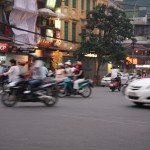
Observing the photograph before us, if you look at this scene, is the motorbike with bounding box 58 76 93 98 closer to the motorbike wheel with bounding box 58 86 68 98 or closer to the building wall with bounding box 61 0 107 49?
the motorbike wheel with bounding box 58 86 68 98

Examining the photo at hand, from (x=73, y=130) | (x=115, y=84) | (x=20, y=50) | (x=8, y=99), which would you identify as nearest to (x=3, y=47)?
(x=20, y=50)

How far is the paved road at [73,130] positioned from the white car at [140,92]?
122 cm

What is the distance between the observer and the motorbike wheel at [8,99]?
1275 centimetres

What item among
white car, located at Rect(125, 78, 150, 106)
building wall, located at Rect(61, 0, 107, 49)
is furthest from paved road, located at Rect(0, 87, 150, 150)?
building wall, located at Rect(61, 0, 107, 49)

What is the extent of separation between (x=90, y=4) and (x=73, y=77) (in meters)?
28.4

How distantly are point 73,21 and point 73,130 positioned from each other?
34181 mm

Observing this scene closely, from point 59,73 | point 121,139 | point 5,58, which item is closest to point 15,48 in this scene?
point 5,58

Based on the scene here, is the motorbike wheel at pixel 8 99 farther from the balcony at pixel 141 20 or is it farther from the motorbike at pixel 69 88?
the balcony at pixel 141 20

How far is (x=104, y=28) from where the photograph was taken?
132 ft

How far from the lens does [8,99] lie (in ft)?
42.2

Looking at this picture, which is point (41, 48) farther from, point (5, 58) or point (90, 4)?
point (90, 4)

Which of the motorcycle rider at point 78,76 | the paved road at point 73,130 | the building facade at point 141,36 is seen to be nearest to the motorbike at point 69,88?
the motorcycle rider at point 78,76

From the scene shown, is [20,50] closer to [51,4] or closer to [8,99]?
[51,4]

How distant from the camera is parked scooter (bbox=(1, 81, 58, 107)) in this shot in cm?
1261
